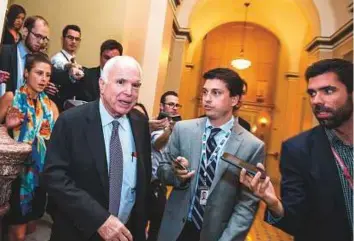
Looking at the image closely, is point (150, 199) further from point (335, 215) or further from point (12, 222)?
point (12, 222)

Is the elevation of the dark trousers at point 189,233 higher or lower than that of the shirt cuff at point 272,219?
lower

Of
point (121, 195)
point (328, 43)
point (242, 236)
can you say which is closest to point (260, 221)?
point (328, 43)

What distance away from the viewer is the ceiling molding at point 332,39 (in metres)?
8.01

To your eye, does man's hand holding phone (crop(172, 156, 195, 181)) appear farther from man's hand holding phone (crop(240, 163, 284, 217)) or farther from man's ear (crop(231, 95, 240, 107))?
man's ear (crop(231, 95, 240, 107))

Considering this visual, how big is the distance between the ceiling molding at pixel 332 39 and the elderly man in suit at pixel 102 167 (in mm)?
7234

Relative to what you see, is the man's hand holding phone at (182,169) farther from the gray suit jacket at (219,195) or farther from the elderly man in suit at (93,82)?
the elderly man in suit at (93,82)

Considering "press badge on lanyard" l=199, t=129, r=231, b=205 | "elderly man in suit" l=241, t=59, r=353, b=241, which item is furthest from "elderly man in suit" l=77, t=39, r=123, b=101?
"elderly man in suit" l=241, t=59, r=353, b=241

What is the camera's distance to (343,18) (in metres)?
8.77

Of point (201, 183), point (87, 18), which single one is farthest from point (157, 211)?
point (87, 18)

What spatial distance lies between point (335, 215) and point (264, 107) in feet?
46.1

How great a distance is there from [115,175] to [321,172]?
112cm

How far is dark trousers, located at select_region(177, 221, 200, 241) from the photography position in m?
2.43

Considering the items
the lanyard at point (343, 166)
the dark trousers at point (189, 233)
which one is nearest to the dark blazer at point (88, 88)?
the dark trousers at point (189, 233)

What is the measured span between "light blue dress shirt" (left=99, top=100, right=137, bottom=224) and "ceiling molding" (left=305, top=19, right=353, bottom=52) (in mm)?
7249
